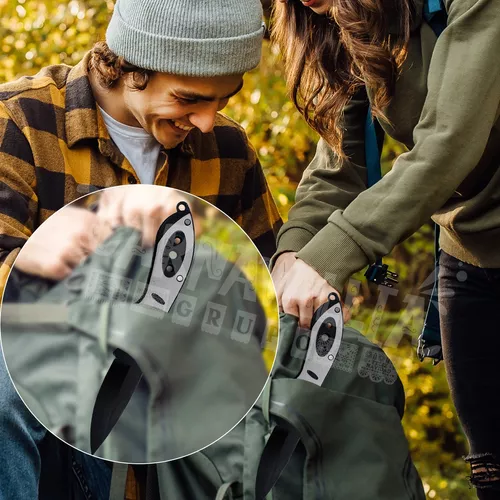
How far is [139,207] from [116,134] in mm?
380

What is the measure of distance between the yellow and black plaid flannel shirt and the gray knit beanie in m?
0.20

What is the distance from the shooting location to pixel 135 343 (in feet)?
6.02

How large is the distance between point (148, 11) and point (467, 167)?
29.4 inches

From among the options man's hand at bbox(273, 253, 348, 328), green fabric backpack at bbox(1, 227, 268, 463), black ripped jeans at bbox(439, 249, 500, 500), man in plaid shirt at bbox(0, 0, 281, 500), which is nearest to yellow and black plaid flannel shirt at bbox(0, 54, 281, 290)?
man in plaid shirt at bbox(0, 0, 281, 500)

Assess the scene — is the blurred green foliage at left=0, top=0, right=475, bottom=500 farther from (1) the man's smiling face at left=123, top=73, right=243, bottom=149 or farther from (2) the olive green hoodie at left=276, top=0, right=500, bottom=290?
(2) the olive green hoodie at left=276, top=0, right=500, bottom=290

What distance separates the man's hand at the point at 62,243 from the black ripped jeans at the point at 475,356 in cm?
78

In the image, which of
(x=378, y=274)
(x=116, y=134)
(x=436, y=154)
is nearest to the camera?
(x=436, y=154)

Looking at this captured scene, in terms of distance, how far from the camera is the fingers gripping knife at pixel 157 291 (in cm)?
183

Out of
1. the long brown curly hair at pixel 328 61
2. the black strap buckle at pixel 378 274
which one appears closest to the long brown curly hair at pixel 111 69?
the long brown curly hair at pixel 328 61

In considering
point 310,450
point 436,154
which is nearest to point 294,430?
point 310,450

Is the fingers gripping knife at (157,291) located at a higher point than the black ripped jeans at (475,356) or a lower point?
higher

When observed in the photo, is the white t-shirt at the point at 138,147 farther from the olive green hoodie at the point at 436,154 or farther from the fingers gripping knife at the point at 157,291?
the olive green hoodie at the point at 436,154

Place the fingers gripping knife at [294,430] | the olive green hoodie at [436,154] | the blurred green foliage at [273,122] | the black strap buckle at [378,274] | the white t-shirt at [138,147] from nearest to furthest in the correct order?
the olive green hoodie at [436,154], the fingers gripping knife at [294,430], the black strap buckle at [378,274], the white t-shirt at [138,147], the blurred green foliage at [273,122]

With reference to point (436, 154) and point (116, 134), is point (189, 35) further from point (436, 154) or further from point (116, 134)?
point (436, 154)
